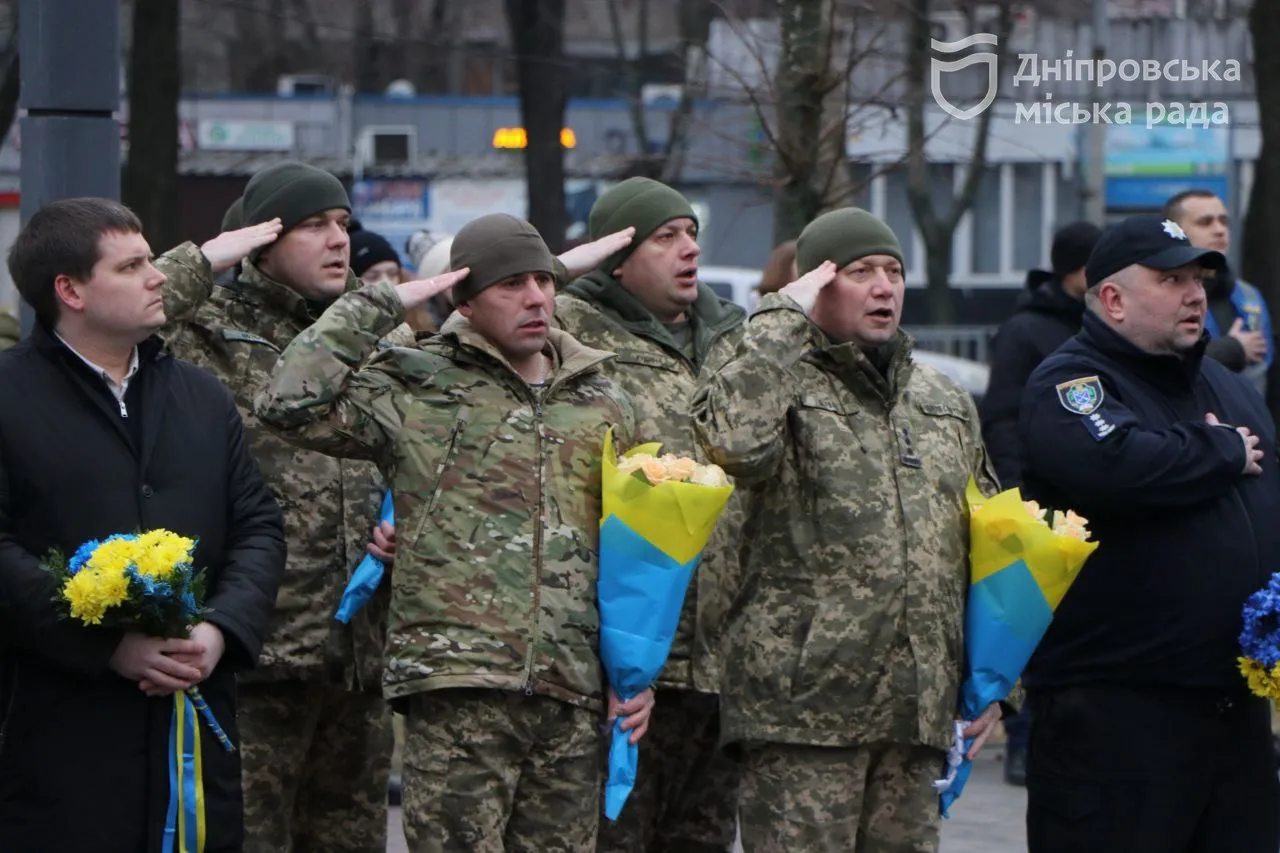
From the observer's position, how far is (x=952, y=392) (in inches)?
227

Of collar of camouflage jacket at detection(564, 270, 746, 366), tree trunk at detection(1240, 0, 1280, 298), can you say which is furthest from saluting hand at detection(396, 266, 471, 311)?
tree trunk at detection(1240, 0, 1280, 298)

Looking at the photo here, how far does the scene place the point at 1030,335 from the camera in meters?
8.73

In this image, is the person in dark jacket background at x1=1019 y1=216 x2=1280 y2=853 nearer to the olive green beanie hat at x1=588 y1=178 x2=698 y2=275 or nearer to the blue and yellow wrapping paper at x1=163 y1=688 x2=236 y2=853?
the olive green beanie hat at x1=588 y1=178 x2=698 y2=275

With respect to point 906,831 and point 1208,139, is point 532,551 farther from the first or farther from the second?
point 1208,139

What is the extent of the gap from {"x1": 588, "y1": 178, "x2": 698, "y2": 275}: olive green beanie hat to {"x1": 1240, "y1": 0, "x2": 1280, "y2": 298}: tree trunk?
7546 millimetres

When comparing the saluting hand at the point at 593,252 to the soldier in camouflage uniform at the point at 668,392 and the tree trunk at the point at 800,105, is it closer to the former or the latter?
the soldier in camouflage uniform at the point at 668,392

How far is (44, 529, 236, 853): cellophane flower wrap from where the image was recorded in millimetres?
4586

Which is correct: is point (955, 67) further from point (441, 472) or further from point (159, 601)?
point (159, 601)

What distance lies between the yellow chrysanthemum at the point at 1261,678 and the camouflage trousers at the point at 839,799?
0.82 metres

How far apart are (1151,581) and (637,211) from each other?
195 centimetres

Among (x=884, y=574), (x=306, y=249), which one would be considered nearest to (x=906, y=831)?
(x=884, y=574)

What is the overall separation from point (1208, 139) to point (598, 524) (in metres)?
32.0

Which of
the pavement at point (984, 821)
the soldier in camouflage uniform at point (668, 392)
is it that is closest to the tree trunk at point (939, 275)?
the pavement at point (984, 821)

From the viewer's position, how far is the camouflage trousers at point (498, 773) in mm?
5043
